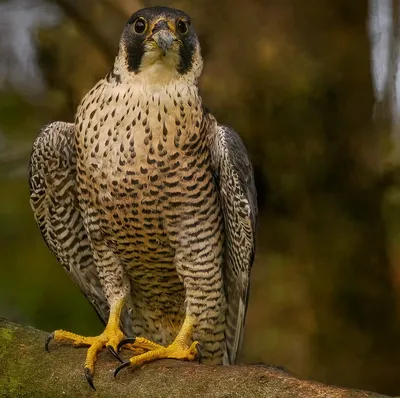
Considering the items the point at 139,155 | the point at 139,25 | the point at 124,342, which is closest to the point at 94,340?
the point at 124,342

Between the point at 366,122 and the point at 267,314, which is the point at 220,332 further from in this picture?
the point at 366,122

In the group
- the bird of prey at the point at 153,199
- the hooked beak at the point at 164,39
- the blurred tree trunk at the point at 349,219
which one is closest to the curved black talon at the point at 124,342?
the bird of prey at the point at 153,199

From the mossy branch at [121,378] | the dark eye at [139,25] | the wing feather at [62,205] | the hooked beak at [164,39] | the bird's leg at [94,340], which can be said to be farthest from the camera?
the wing feather at [62,205]

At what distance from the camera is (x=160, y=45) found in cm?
356

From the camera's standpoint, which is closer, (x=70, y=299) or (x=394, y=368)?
(x=394, y=368)

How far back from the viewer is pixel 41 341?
340 centimetres

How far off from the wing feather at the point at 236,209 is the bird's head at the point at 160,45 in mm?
349

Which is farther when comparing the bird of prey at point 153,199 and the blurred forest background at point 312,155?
the blurred forest background at point 312,155

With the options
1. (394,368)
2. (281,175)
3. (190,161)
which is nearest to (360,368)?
(394,368)


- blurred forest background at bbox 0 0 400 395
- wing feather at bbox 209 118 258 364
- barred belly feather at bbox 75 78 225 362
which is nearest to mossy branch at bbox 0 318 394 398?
barred belly feather at bbox 75 78 225 362

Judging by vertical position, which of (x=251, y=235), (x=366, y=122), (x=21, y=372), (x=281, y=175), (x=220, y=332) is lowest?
(x=21, y=372)

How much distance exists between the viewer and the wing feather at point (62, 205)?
4.12 meters

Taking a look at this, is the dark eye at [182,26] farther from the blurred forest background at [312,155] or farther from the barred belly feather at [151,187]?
the blurred forest background at [312,155]

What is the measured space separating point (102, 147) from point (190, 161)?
388mm
